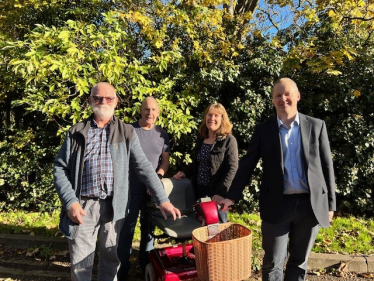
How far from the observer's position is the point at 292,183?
262cm

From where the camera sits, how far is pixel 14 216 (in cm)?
601

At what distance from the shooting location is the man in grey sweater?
103 inches

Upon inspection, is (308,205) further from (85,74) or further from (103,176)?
(85,74)

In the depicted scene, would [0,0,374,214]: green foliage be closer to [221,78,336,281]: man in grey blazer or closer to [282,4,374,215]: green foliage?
[282,4,374,215]: green foliage

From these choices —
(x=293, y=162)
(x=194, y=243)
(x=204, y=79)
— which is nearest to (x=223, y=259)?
(x=194, y=243)

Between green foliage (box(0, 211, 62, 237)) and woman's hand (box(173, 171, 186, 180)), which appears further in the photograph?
green foliage (box(0, 211, 62, 237))

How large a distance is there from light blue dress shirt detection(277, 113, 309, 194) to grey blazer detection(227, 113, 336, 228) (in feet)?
0.13

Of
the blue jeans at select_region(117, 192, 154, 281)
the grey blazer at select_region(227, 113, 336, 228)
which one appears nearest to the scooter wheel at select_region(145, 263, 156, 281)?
the blue jeans at select_region(117, 192, 154, 281)

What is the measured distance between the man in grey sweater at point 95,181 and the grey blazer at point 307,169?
0.82 meters

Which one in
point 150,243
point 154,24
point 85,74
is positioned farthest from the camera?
point 154,24

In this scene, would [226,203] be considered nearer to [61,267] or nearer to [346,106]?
[61,267]

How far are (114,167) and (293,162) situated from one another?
1.50 meters

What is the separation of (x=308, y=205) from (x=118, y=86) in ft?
11.0

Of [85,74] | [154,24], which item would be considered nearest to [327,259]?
[85,74]
